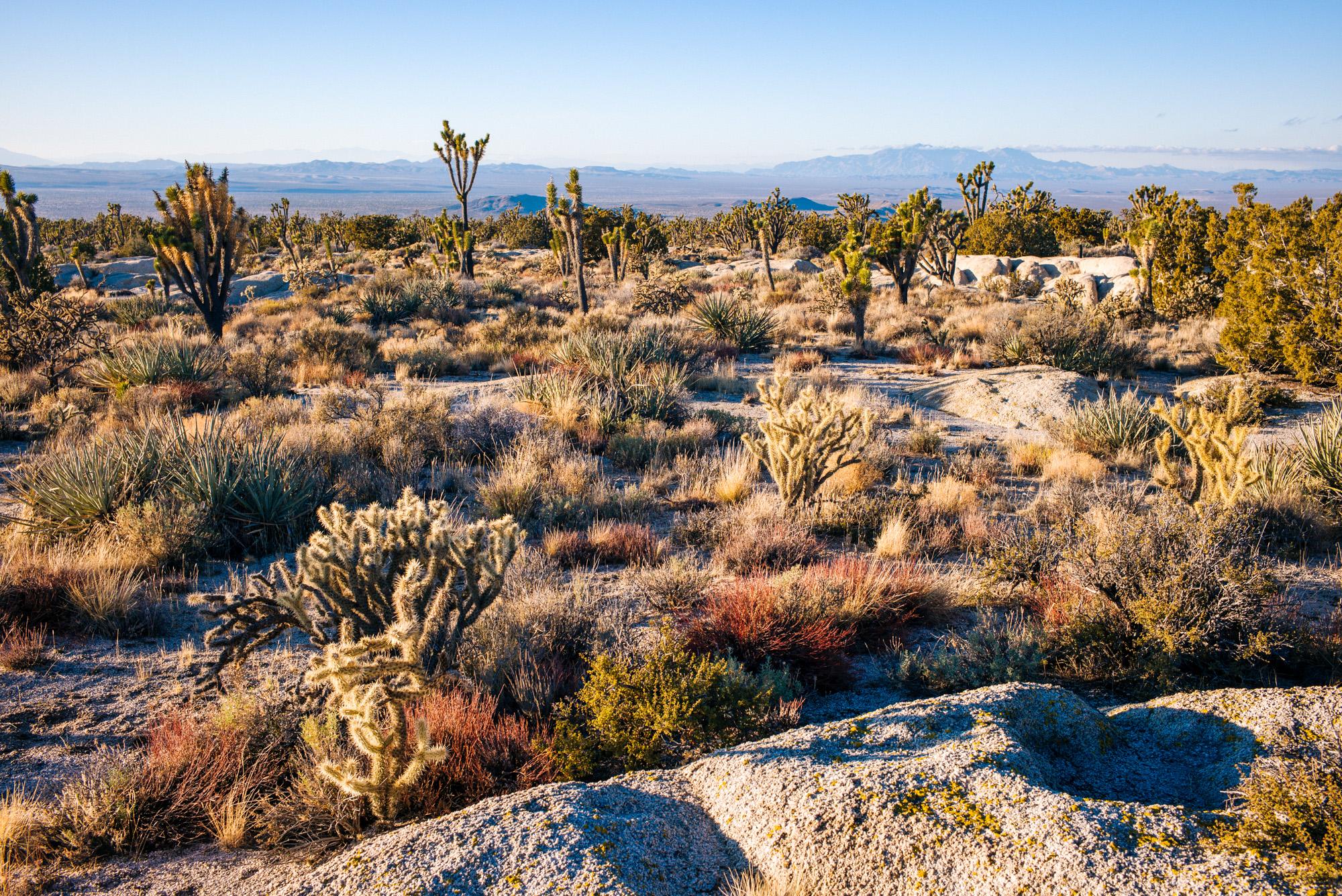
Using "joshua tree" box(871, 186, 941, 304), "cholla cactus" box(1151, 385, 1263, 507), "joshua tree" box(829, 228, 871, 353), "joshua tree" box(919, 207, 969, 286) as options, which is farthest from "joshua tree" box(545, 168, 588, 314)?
"cholla cactus" box(1151, 385, 1263, 507)

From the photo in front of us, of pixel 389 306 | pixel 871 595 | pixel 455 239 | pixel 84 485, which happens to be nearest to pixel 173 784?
pixel 871 595

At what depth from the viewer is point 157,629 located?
4.79 meters

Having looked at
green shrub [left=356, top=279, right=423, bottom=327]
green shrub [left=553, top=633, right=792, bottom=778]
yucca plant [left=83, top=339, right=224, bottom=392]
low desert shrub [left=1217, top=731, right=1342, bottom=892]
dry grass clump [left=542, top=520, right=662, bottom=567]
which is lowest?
dry grass clump [left=542, top=520, right=662, bottom=567]

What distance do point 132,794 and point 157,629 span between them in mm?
2170

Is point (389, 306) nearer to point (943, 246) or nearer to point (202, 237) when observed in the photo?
point (202, 237)

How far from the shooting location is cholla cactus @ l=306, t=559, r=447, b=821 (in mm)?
2734

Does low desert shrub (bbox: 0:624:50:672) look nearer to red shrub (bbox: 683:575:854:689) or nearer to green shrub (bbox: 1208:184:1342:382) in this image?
red shrub (bbox: 683:575:854:689)

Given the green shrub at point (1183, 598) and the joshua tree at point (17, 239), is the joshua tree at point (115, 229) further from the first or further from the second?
the green shrub at point (1183, 598)

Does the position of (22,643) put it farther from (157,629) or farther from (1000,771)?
(1000,771)

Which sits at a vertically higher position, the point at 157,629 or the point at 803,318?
the point at 803,318

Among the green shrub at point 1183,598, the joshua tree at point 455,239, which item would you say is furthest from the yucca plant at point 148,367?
the joshua tree at point 455,239

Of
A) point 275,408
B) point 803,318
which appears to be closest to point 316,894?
point 275,408

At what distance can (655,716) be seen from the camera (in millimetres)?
3244

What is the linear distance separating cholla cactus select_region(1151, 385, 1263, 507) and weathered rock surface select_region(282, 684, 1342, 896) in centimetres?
367
